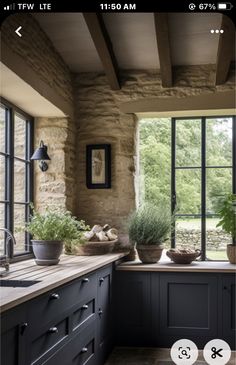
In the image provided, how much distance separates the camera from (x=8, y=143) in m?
3.75

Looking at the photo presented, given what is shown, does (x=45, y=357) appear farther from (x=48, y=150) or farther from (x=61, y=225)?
(x=48, y=150)

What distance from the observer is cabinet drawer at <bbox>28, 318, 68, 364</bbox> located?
2216 millimetres

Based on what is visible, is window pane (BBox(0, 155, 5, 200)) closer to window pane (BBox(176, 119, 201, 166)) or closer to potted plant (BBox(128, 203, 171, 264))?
potted plant (BBox(128, 203, 171, 264))

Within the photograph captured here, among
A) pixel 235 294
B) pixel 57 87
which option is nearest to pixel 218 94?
Answer: pixel 57 87

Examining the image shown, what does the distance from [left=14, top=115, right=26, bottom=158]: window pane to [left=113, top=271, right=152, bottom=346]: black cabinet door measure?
1294 mm

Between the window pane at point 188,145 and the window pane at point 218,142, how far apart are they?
0.10 meters

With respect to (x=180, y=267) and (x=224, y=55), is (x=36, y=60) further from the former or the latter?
(x=180, y=267)

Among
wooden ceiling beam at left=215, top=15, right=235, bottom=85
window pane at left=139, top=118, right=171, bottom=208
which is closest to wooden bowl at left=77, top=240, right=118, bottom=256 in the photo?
wooden ceiling beam at left=215, top=15, right=235, bottom=85

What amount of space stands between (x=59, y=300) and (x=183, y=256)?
1883mm

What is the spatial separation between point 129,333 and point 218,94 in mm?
2225

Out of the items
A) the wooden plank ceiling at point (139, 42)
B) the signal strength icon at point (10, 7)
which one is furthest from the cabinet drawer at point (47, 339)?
the wooden plank ceiling at point (139, 42)

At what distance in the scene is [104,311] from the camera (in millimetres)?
3717

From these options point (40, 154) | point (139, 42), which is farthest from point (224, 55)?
point (40, 154)

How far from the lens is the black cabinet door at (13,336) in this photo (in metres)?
1.88
